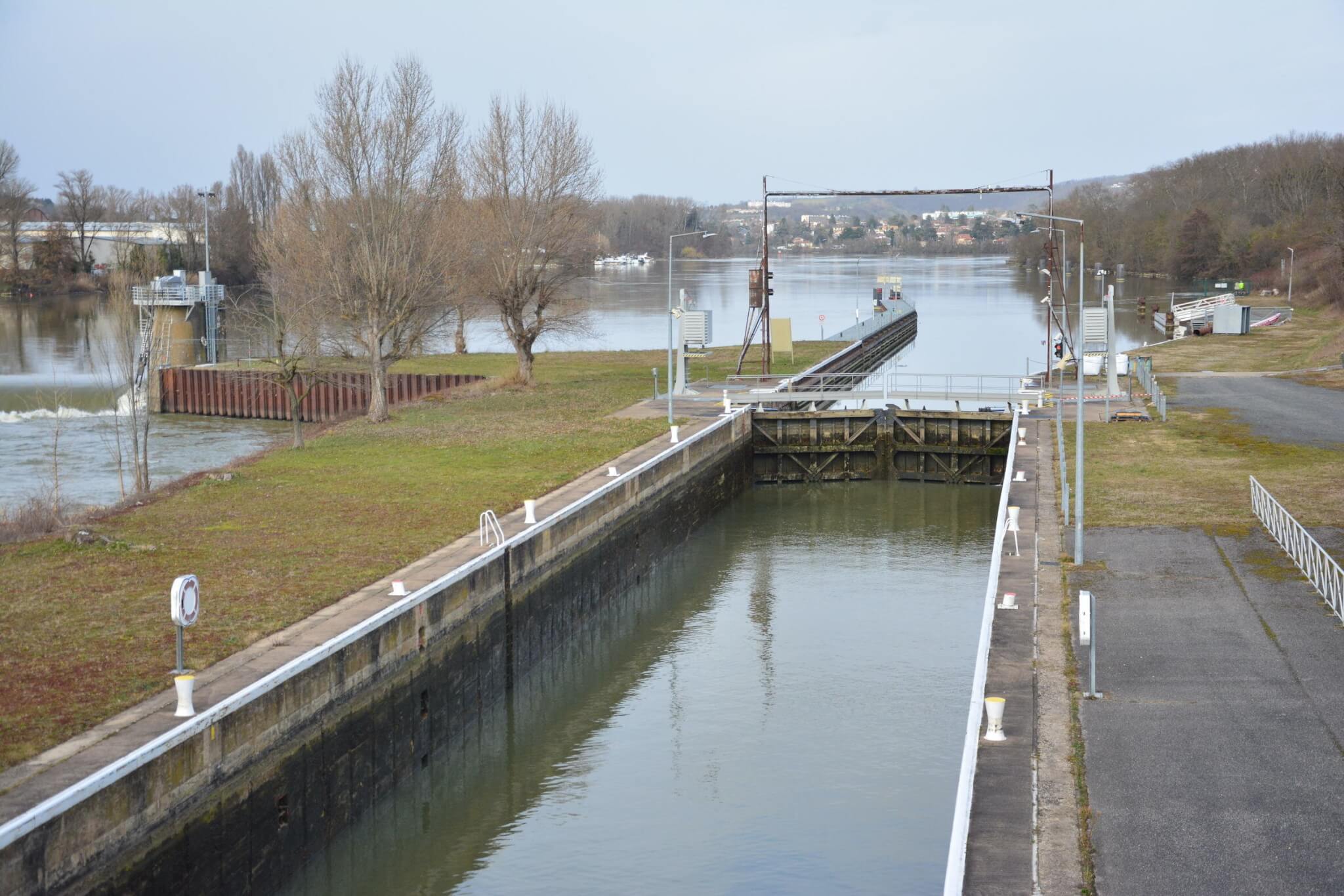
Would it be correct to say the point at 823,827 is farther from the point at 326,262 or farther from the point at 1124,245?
the point at 1124,245

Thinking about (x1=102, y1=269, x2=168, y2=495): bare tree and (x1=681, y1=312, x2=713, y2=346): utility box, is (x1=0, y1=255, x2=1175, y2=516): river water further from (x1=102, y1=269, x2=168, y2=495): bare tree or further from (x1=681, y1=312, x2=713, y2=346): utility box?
(x1=681, y1=312, x2=713, y2=346): utility box

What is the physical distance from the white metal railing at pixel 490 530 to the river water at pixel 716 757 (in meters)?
2.51

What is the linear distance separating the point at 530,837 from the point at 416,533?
27.8 feet

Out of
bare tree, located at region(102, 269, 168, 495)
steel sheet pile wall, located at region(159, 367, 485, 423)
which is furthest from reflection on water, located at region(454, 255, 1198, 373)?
bare tree, located at region(102, 269, 168, 495)

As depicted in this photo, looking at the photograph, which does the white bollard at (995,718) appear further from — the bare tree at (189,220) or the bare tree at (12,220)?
the bare tree at (12,220)

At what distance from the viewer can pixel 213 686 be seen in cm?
1681

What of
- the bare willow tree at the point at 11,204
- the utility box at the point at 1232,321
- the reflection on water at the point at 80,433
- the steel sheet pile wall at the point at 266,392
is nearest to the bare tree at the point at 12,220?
the bare willow tree at the point at 11,204

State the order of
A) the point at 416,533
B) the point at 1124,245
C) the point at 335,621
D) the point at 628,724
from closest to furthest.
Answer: the point at 335,621 → the point at 628,724 → the point at 416,533 → the point at 1124,245

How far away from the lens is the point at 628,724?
2317 cm

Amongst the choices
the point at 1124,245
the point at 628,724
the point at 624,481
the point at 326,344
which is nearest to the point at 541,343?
the point at 326,344

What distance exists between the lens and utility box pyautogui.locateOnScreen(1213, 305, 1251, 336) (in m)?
73.4

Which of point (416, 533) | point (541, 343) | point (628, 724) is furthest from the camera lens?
point (541, 343)

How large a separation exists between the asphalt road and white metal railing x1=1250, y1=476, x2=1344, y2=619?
36.2ft

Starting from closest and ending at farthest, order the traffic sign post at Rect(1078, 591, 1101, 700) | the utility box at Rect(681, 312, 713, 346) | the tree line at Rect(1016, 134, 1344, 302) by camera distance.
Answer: the traffic sign post at Rect(1078, 591, 1101, 700) < the utility box at Rect(681, 312, 713, 346) < the tree line at Rect(1016, 134, 1344, 302)
